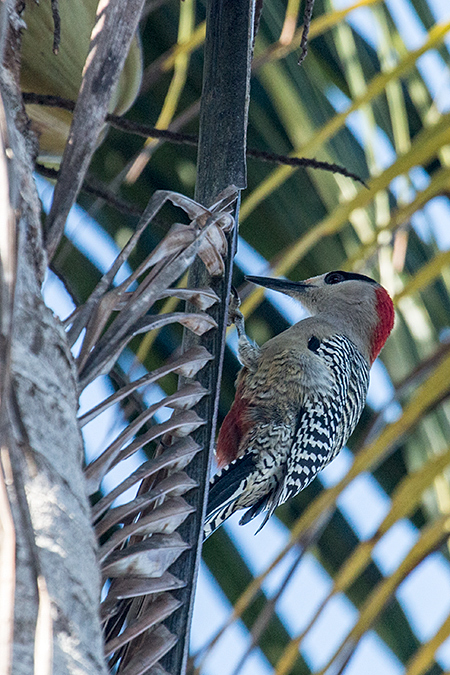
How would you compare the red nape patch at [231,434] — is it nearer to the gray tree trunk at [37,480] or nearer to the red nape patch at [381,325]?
the red nape patch at [381,325]

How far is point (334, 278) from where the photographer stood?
2.91m

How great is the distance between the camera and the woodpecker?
2023 mm

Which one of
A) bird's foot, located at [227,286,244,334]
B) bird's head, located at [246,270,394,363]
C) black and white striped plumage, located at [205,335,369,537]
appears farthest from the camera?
bird's head, located at [246,270,394,363]

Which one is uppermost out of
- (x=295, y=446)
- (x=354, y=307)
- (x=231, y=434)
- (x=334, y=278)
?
(x=334, y=278)

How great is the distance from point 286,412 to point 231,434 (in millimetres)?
159

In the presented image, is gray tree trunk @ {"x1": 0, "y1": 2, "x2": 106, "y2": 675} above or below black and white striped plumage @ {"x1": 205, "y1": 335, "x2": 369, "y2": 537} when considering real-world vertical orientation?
above

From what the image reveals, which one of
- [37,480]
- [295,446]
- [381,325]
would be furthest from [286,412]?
[37,480]

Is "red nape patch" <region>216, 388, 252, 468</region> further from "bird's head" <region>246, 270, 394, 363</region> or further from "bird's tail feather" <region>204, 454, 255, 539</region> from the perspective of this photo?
"bird's head" <region>246, 270, 394, 363</region>

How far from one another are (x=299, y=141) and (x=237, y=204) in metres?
1.13

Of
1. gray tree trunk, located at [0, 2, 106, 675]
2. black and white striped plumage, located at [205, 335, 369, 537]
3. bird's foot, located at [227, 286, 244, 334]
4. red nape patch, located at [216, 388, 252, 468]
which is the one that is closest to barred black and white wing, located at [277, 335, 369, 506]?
black and white striped plumage, located at [205, 335, 369, 537]

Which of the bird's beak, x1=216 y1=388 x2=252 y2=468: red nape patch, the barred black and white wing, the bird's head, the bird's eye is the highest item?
the bird's beak

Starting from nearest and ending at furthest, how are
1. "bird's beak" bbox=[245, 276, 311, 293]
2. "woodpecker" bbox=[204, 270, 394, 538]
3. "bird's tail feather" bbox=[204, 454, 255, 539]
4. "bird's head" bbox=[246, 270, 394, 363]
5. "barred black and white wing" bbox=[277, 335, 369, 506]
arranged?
Result: "bird's tail feather" bbox=[204, 454, 255, 539], "woodpecker" bbox=[204, 270, 394, 538], "barred black and white wing" bbox=[277, 335, 369, 506], "bird's beak" bbox=[245, 276, 311, 293], "bird's head" bbox=[246, 270, 394, 363]

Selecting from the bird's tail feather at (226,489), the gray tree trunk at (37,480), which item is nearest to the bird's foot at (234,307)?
the bird's tail feather at (226,489)

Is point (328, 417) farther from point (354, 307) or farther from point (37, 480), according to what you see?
point (37, 480)
